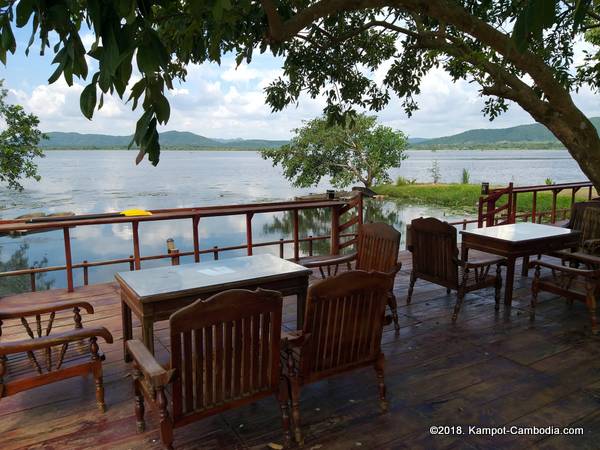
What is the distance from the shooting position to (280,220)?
30.6 meters

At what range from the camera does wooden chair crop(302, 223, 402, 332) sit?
344 centimetres

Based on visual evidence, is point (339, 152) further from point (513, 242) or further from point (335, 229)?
point (513, 242)

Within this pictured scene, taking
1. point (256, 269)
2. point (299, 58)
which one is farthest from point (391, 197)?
point (256, 269)

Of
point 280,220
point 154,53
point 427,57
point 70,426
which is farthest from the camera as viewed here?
point 280,220

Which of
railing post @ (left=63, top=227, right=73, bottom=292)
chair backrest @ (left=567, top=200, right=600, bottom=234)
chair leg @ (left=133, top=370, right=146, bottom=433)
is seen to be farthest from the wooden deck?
chair backrest @ (left=567, top=200, right=600, bottom=234)

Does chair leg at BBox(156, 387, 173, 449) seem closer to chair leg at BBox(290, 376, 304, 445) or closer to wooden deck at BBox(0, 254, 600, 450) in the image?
wooden deck at BBox(0, 254, 600, 450)

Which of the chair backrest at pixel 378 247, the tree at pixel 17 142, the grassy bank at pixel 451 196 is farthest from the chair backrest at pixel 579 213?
the grassy bank at pixel 451 196

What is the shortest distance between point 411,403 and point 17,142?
15.1 meters

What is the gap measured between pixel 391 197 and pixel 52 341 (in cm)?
3177

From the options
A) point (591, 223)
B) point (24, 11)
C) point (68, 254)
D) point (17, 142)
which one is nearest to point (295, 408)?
point (24, 11)

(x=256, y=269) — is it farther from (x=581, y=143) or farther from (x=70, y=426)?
(x=581, y=143)

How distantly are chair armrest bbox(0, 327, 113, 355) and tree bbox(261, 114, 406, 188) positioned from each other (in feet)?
64.4

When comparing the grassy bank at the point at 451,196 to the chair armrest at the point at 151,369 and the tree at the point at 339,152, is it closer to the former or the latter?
the tree at the point at 339,152

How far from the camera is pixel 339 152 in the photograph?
2216 cm
